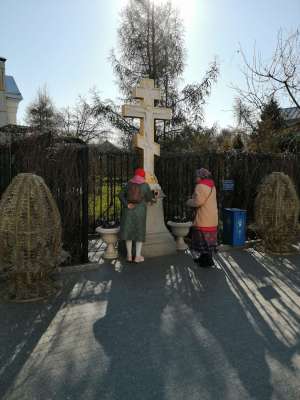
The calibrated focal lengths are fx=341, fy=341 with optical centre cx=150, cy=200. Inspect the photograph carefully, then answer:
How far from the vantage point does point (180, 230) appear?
23.0 ft

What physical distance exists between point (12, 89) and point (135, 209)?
17601 mm

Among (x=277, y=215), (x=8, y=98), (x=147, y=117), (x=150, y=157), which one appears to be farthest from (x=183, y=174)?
(x=8, y=98)

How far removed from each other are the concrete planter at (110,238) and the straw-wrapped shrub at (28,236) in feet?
5.53

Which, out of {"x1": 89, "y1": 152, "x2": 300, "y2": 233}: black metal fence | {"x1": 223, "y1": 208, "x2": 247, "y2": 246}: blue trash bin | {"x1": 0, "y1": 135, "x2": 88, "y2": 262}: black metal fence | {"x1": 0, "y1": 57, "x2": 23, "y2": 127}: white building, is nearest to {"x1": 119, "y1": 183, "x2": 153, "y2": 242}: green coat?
{"x1": 0, "y1": 135, "x2": 88, "y2": 262}: black metal fence

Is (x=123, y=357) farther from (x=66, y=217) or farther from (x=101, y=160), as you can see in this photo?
(x=101, y=160)

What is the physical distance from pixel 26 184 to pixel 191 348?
2.79 meters

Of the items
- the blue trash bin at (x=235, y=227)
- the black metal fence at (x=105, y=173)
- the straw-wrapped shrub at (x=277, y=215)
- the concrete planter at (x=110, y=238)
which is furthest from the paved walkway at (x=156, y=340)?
the blue trash bin at (x=235, y=227)

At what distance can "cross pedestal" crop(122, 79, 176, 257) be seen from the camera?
262 inches

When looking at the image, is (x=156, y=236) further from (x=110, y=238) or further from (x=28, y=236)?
(x=28, y=236)

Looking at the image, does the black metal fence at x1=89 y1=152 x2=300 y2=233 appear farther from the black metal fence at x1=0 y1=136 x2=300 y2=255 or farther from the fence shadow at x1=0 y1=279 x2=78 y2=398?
the fence shadow at x1=0 y1=279 x2=78 y2=398

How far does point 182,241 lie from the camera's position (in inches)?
282

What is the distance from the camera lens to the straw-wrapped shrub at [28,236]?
4262mm

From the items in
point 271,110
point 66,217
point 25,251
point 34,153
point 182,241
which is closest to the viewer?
point 25,251

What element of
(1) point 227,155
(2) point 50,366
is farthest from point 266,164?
(2) point 50,366
